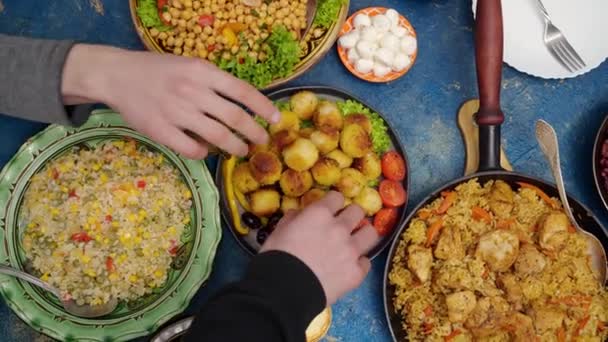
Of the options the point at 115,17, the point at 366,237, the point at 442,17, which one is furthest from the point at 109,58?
the point at 442,17

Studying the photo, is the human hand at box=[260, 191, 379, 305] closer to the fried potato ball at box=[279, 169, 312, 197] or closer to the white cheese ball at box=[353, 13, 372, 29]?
the fried potato ball at box=[279, 169, 312, 197]

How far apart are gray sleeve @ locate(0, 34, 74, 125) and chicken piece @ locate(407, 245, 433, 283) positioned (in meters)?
0.97

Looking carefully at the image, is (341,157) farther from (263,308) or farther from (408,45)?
(263,308)

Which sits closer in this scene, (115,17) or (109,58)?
(109,58)

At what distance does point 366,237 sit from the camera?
1487 millimetres

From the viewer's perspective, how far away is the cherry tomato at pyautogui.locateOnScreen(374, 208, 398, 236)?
5.60 ft

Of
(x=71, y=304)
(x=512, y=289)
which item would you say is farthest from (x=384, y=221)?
(x=71, y=304)

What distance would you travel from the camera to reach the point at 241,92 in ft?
3.99

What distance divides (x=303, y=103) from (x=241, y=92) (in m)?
0.48

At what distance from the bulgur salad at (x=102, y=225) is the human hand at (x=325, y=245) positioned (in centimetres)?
42

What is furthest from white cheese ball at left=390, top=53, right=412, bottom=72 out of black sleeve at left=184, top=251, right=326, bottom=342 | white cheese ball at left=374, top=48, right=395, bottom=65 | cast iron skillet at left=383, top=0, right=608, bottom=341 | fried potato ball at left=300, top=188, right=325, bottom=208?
black sleeve at left=184, top=251, right=326, bottom=342

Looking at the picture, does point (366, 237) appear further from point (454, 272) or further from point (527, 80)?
point (527, 80)

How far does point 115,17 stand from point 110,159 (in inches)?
19.1

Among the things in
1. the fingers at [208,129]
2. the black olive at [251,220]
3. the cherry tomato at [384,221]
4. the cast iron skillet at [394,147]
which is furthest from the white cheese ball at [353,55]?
the fingers at [208,129]
